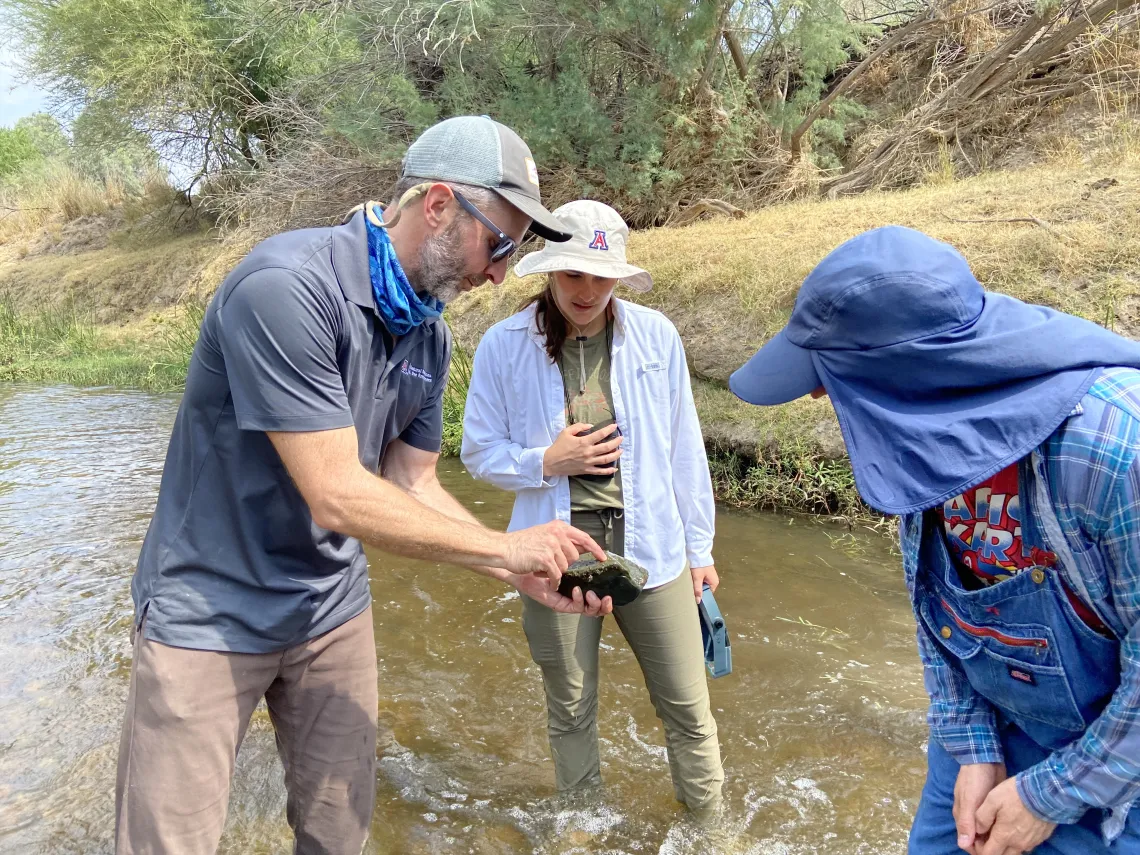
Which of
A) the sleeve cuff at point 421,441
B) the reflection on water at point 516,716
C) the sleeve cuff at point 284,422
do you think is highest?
the sleeve cuff at point 284,422

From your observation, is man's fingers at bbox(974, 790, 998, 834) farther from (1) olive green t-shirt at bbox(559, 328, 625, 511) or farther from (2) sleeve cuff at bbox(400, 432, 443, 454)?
(2) sleeve cuff at bbox(400, 432, 443, 454)

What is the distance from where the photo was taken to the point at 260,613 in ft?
6.93

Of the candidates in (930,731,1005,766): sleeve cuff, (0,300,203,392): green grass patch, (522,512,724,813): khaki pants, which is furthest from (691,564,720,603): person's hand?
(0,300,203,392): green grass patch

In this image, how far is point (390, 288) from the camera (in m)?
2.18

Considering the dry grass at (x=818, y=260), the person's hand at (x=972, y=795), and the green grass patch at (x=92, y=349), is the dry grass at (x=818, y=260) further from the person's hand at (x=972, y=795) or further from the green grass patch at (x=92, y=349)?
the green grass patch at (x=92, y=349)

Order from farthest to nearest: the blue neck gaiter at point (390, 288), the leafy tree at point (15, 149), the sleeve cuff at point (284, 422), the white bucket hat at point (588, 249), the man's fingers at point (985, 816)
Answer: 1. the leafy tree at point (15, 149)
2. the white bucket hat at point (588, 249)
3. the blue neck gaiter at point (390, 288)
4. the sleeve cuff at point (284, 422)
5. the man's fingers at point (985, 816)

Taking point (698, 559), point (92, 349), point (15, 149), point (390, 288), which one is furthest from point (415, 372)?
point (15, 149)

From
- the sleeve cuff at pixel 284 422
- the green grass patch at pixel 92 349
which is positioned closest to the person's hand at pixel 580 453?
the sleeve cuff at pixel 284 422

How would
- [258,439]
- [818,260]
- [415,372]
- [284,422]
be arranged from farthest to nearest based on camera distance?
[818,260] → [415,372] → [258,439] → [284,422]

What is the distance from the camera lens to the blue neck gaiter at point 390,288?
2.19 m

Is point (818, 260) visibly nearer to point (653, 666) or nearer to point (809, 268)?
point (809, 268)

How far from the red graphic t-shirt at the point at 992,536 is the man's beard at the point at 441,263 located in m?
1.32

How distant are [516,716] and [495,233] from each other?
267 centimetres

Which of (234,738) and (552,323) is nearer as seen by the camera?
(234,738)
